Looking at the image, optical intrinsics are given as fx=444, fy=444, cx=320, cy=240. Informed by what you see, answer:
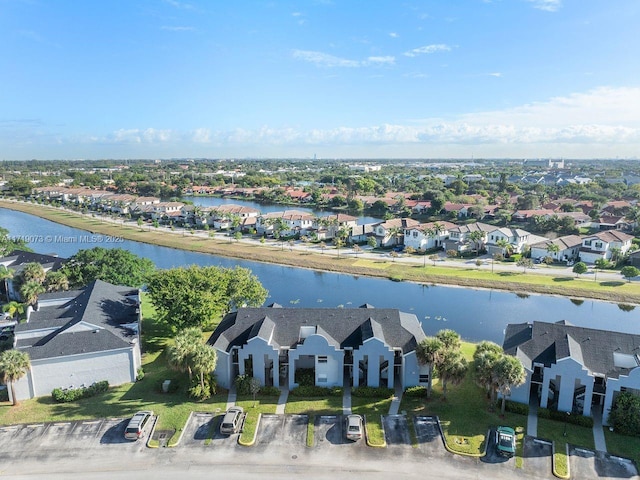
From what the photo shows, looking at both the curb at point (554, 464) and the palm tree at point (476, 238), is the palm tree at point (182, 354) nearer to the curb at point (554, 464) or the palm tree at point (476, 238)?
the curb at point (554, 464)

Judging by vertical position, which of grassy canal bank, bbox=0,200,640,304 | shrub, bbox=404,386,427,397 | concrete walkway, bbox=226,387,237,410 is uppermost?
shrub, bbox=404,386,427,397

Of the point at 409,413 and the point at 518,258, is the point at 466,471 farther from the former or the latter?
the point at 518,258

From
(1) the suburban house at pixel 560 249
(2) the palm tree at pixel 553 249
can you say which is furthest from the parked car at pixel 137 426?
(1) the suburban house at pixel 560 249

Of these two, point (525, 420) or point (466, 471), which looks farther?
point (525, 420)

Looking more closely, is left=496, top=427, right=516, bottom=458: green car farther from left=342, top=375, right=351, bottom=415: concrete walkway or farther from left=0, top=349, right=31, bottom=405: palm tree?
left=0, top=349, right=31, bottom=405: palm tree

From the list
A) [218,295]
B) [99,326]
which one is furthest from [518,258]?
[99,326]

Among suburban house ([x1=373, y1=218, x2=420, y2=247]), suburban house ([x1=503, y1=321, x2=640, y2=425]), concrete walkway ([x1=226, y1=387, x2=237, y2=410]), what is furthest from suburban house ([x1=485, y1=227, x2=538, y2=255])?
concrete walkway ([x1=226, y1=387, x2=237, y2=410])
